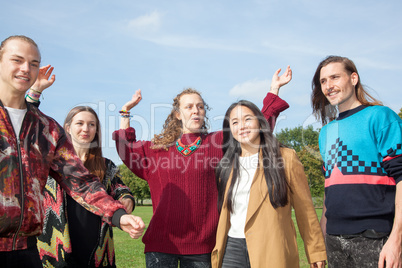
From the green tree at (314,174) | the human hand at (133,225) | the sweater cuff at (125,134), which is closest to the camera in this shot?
the human hand at (133,225)

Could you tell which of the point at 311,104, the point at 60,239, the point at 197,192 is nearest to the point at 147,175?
the point at 197,192

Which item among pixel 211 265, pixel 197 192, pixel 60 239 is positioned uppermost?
pixel 197 192

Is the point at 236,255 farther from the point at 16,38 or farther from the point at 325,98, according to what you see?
the point at 16,38

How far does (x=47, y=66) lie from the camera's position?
4352 millimetres

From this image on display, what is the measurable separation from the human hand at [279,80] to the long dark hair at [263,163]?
0.61 meters

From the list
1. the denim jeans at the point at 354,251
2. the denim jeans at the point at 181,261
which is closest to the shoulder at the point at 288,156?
the denim jeans at the point at 354,251

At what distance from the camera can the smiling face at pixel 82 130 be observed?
451cm

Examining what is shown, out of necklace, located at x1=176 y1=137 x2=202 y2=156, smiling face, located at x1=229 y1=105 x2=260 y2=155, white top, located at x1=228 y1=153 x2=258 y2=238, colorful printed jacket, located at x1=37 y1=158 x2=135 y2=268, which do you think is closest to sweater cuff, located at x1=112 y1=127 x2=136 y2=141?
necklace, located at x1=176 y1=137 x2=202 y2=156

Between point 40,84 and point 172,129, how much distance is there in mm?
1617

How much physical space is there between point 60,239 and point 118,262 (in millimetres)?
7163

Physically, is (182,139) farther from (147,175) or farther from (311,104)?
(311,104)

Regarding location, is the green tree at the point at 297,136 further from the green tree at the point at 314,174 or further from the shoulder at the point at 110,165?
the shoulder at the point at 110,165

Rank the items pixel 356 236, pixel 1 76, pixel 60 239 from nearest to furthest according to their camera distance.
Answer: pixel 1 76 < pixel 356 236 < pixel 60 239

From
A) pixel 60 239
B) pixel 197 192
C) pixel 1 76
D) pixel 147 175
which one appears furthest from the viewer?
pixel 147 175
